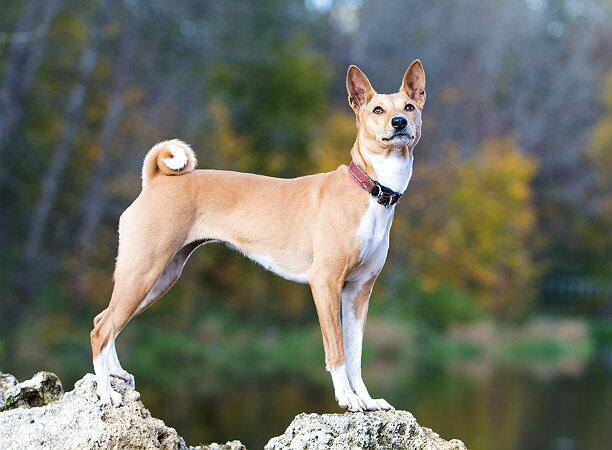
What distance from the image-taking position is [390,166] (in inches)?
217

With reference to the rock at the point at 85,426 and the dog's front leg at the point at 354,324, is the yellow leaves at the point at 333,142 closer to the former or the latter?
the dog's front leg at the point at 354,324

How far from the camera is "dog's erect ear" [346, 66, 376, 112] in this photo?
18.6 ft

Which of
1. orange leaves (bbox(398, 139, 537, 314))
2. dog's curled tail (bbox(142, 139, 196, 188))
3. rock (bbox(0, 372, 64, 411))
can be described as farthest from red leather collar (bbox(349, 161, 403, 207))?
orange leaves (bbox(398, 139, 537, 314))

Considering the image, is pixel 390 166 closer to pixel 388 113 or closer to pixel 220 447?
pixel 388 113

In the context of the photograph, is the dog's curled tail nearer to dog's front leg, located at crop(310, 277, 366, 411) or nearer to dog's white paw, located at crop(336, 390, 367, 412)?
dog's front leg, located at crop(310, 277, 366, 411)

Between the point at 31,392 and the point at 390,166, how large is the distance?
9.22 feet

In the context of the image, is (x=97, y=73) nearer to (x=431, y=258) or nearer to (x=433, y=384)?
(x=433, y=384)

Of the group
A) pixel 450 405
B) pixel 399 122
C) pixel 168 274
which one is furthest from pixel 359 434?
pixel 450 405

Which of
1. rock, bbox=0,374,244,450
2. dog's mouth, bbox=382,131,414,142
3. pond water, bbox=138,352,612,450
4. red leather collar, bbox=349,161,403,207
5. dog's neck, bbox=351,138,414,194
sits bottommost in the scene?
rock, bbox=0,374,244,450

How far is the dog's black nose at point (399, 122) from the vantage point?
5.31 metres

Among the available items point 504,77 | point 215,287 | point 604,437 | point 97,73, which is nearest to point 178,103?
point 97,73

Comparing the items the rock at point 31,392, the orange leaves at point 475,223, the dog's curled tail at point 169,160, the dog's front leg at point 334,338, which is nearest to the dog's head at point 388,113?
the dog's front leg at point 334,338

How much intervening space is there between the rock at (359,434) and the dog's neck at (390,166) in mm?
1458

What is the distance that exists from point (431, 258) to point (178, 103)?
1185cm
